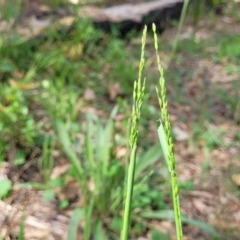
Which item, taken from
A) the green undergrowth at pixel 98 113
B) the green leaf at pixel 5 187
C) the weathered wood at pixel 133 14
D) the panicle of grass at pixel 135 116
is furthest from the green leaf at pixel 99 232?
the weathered wood at pixel 133 14

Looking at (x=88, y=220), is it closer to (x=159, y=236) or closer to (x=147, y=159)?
(x=159, y=236)

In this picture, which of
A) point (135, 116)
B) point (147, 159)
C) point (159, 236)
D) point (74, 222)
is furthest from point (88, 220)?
point (135, 116)

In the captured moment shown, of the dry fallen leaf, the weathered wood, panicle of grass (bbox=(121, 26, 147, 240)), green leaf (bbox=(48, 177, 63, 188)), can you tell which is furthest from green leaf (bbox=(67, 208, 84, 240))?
the weathered wood

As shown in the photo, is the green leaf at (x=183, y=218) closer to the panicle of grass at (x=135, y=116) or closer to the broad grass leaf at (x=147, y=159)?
the broad grass leaf at (x=147, y=159)

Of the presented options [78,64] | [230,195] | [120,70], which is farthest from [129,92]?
[230,195]

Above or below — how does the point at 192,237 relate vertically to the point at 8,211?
below

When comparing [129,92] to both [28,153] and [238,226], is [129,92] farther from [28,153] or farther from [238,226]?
[238,226]
